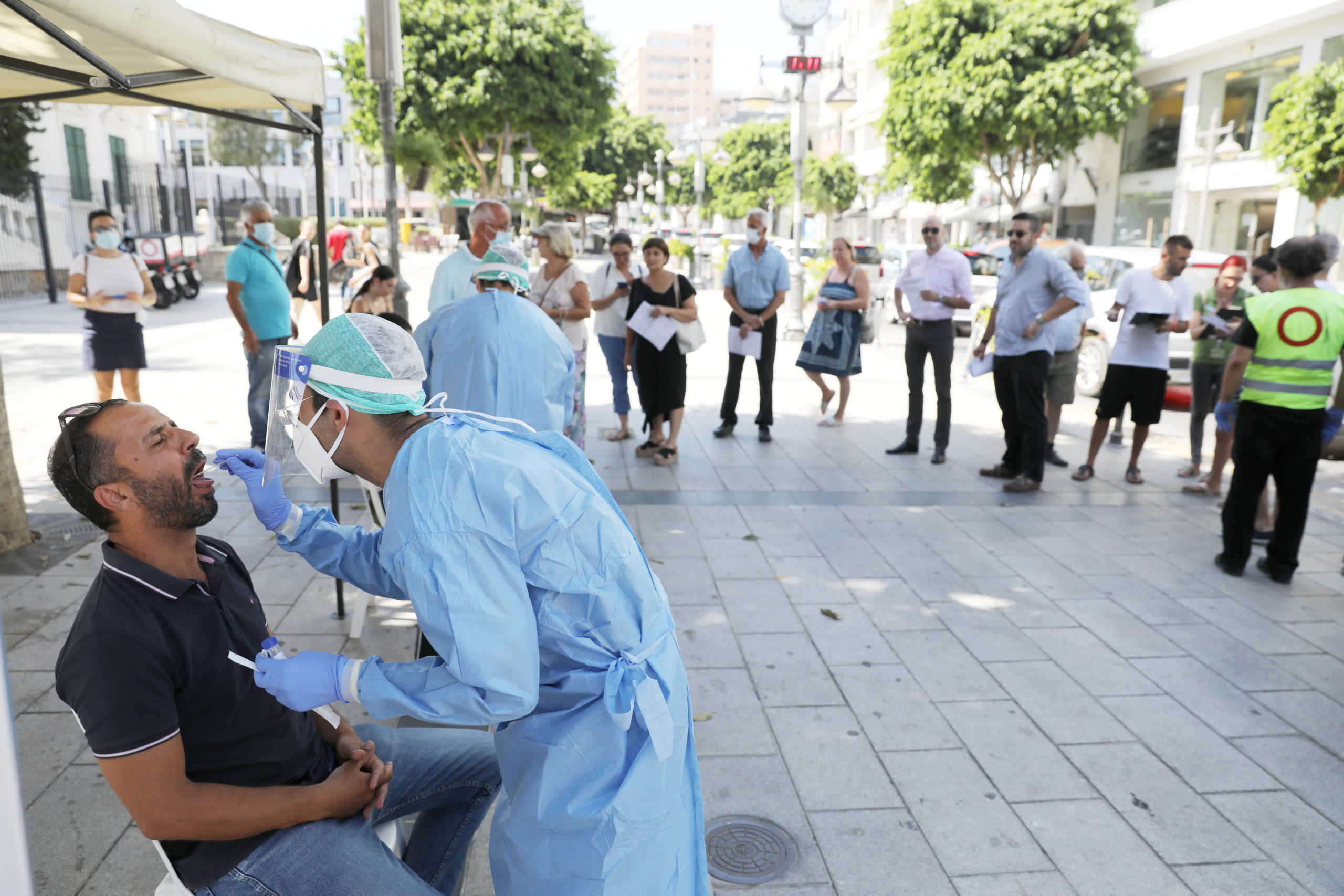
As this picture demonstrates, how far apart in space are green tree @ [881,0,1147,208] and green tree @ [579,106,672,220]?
38744 mm

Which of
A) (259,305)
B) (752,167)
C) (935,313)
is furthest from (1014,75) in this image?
(752,167)

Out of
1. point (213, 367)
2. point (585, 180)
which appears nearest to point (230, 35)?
point (213, 367)

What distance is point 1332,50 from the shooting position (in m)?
21.3

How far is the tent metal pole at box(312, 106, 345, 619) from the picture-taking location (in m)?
4.41

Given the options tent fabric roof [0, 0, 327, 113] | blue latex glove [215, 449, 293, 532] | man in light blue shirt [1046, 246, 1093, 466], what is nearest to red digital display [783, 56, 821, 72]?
man in light blue shirt [1046, 246, 1093, 466]

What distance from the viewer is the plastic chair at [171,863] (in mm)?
1845

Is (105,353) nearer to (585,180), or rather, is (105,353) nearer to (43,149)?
(43,149)

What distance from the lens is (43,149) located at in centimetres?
2316

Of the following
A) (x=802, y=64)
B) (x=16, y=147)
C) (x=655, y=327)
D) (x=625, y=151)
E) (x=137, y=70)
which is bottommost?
(x=655, y=327)

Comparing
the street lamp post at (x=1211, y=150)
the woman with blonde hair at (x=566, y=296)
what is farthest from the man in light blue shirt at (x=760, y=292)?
the street lamp post at (x=1211, y=150)

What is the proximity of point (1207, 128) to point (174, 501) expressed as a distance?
29975 millimetres

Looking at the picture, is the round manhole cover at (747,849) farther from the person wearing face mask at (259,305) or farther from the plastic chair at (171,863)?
the person wearing face mask at (259,305)

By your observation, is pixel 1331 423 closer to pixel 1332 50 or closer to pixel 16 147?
pixel 16 147

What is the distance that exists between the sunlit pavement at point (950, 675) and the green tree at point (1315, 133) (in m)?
12.3
